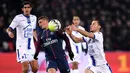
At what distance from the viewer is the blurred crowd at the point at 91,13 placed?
1786 centimetres

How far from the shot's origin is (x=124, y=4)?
21797mm

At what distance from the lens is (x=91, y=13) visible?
20.1 meters

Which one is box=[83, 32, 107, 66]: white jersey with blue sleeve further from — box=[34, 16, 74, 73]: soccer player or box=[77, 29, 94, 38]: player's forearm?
box=[34, 16, 74, 73]: soccer player

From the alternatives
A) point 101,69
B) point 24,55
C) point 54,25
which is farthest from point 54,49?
point 24,55

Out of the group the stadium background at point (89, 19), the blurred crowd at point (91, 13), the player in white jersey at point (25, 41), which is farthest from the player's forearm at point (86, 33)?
the blurred crowd at point (91, 13)

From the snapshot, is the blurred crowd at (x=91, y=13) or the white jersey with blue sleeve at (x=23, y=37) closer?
the white jersey with blue sleeve at (x=23, y=37)

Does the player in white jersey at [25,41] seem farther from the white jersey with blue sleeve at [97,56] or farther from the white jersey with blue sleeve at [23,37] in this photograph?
the white jersey with blue sleeve at [97,56]

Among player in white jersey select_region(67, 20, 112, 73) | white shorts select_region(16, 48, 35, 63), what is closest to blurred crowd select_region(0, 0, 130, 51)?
white shorts select_region(16, 48, 35, 63)

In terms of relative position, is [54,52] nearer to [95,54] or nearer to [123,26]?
[95,54]

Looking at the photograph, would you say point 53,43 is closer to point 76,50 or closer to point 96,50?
point 96,50

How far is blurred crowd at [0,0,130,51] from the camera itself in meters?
17.9

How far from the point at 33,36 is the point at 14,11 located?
6219 millimetres

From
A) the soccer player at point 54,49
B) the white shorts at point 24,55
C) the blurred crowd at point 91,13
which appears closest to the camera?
the soccer player at point 54,49

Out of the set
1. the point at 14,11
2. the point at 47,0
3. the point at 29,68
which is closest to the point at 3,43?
the point at 14,11
